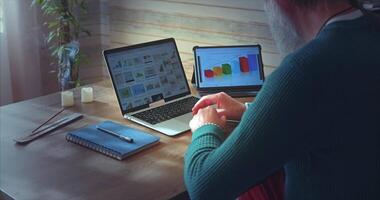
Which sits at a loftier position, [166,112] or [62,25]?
[62,25]

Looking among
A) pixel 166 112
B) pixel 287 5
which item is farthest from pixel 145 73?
pixel 287 5

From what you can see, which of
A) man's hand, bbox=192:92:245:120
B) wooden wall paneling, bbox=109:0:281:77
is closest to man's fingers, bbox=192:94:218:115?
man's hand, bbox=192:92:245:120

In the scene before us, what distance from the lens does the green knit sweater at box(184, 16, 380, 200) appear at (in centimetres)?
96

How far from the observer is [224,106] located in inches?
62.7

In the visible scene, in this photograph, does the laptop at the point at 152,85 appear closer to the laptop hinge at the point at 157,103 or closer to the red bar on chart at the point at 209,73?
the laptop hinge at the point at 157,103

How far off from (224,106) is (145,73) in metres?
0.44

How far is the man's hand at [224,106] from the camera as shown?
1552 millimetres

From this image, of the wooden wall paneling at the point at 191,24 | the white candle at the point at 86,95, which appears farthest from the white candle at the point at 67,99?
the wooden wall paneling at the point at 191,24

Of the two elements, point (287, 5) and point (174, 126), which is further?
point (174, 126)

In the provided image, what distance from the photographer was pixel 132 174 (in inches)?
53.9

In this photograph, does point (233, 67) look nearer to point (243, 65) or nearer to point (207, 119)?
point (243, 65)

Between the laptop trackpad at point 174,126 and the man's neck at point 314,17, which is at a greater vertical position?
the man's neck at point 314,17

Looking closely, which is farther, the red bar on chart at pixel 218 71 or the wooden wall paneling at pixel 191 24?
the wooden wall paneling at pixel 191 24

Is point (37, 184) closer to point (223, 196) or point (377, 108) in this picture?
point (223, 196)
